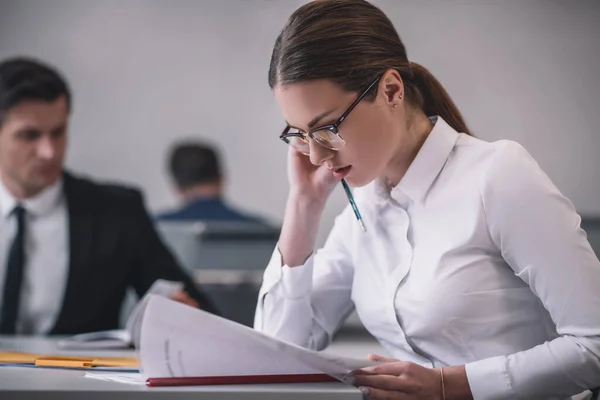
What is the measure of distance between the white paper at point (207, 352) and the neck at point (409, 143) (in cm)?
38

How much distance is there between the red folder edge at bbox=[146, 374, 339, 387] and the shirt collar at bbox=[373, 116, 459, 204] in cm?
36

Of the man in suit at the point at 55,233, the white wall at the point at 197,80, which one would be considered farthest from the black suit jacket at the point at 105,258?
the white wall at the point at 197,80

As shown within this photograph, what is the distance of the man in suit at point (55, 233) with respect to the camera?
236 centimetres

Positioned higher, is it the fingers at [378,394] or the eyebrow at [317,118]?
the eyebrow at [317,118]

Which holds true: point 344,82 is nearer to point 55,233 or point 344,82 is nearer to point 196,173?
point 55,233

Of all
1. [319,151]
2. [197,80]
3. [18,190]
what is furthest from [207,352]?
[197,80]

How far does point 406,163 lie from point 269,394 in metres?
0.51

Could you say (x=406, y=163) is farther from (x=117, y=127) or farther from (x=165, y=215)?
(x=117, y=127)

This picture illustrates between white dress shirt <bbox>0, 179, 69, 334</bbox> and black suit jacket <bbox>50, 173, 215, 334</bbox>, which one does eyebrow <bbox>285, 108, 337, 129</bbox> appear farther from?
white dress shirt <bbox>0, 179, 69, 334</bbox>

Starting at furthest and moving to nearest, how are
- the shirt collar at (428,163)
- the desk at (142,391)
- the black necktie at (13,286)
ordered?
the black necktie at (13,286)
the shirt collar at (428,163)
the desk at (142,391)

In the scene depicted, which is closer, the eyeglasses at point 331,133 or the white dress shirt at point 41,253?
the eyeglasses at point 331,133

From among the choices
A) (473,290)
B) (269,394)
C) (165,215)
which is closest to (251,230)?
(165,215)

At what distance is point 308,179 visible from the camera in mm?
1322

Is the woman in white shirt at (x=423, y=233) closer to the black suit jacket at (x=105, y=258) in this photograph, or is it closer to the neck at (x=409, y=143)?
the neck at (x=409, y=143)
